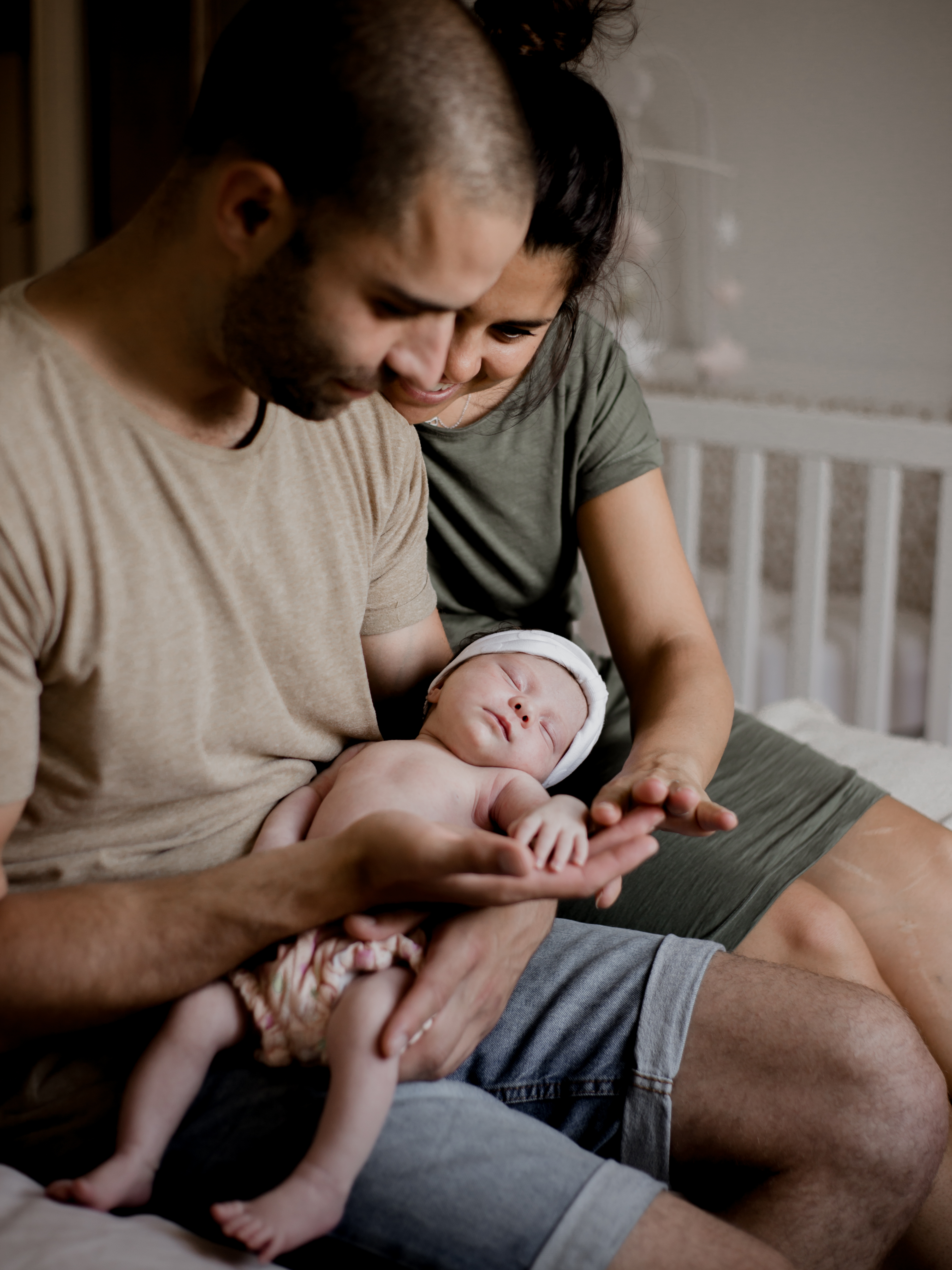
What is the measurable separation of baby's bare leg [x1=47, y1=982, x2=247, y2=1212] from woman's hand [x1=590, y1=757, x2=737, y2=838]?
357mm

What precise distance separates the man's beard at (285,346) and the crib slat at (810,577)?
1.60 m

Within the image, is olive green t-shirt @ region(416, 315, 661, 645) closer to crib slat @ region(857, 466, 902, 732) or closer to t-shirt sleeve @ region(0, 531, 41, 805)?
t-shirt sleeve @ region(0, 531, 41, 805)

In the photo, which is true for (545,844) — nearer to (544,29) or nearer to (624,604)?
(624,604)

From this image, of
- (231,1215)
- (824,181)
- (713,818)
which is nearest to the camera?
(231,1215)

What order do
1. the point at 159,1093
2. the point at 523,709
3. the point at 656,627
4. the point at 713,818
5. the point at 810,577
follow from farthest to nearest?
the point at 810,577 < the point at 656,627 < the point at 523,709 < the point at 713,818 < the point at 159,1093

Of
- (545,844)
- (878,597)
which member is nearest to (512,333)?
(545,844)

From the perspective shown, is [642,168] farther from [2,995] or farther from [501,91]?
[2,995]

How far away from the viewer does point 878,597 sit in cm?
233

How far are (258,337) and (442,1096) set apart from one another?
0.64 m

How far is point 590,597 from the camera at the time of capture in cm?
255

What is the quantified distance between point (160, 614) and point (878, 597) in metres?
1.78

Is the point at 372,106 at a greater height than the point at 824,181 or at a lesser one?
greater

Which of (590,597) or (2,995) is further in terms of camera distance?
(590,597)

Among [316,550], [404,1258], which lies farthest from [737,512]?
[404,1258]
